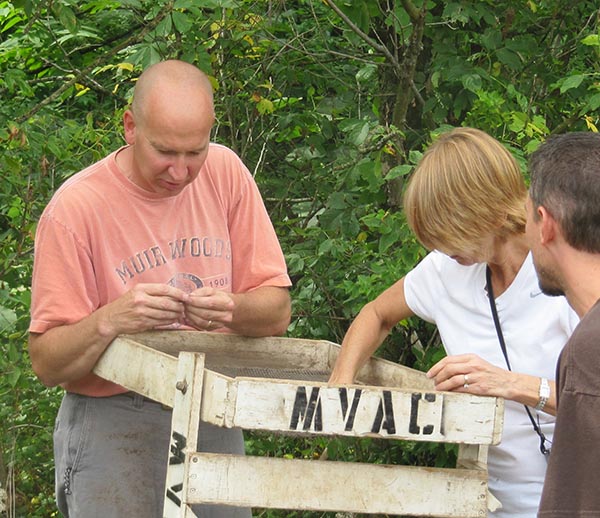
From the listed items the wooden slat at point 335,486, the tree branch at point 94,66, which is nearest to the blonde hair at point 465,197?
the wooden slat at point 335,486

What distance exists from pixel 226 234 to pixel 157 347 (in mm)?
391

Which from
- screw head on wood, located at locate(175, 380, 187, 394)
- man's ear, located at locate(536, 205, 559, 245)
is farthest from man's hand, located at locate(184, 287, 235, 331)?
man's ear, located at locate(536, 205, 559, 245)

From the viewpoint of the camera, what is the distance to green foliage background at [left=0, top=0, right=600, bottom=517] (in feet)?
14.7

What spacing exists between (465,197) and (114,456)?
1150 mm

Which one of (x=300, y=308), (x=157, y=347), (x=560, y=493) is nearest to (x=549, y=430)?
(x=560, y=493)

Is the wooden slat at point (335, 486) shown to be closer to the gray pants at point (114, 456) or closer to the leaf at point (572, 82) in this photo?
the gray pants at point (114, 456)

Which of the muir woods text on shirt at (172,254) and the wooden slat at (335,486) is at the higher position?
the muir woods text on shirt at (172,254)

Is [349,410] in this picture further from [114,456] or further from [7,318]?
[7,318]

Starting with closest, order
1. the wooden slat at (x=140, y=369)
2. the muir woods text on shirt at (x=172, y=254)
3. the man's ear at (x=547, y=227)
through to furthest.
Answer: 1. the man's ear at (x=547, y=227)
2. the wooden slat at (x=140, y=369)
3. the muir woods text on shirt at (x=172, y=254)

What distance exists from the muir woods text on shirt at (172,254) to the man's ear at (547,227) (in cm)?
117

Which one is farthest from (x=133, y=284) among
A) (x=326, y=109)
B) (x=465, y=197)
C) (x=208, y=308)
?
(x=326, y=109)

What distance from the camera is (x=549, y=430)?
2885mm

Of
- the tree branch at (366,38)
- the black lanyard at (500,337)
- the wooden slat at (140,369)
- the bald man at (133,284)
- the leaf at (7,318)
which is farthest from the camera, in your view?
the tree branch at (366,38)

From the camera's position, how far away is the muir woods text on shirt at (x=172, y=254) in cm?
315
